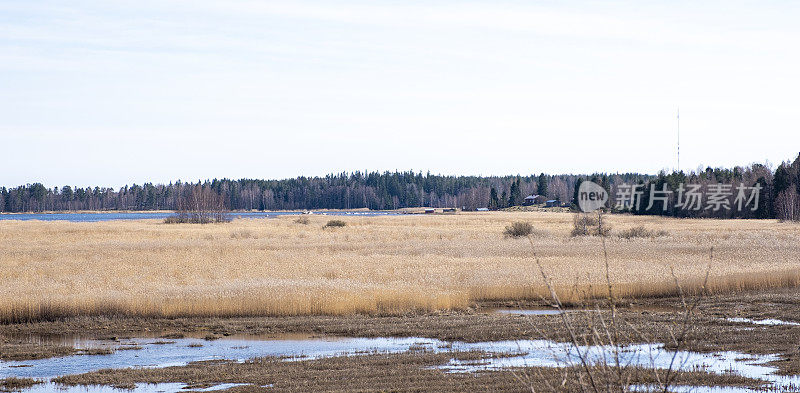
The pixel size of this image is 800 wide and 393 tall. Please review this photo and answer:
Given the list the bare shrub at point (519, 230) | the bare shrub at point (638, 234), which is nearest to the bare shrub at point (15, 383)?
the bare shrub at point (519, 230)

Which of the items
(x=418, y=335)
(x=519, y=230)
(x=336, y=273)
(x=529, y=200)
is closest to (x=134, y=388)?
(x=418, y=335)

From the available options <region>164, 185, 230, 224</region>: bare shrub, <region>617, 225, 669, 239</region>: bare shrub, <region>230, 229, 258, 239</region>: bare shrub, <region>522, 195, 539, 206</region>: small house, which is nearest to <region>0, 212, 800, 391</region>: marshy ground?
<region>617, 225, 669, 239</region>: bare shrub

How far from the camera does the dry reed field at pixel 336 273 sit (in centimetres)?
2733

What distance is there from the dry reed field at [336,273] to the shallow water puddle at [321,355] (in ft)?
7.25

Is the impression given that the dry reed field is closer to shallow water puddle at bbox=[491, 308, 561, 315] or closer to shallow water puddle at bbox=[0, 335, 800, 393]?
shallow water puddle at bbox=[491, 308, 561, 315]

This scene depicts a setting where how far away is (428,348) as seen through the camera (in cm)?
2008

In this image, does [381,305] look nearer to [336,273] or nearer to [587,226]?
[336,273]

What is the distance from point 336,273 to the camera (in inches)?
1442

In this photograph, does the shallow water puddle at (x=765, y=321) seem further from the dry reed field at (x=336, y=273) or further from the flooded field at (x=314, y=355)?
the flooded field at (x=314, y=355)

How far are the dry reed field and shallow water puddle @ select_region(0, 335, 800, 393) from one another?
87.0 inches

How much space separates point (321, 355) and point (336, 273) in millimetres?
17192

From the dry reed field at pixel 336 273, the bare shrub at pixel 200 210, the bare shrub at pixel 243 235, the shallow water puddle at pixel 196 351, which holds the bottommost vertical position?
the shallow water puddle at pixel 196 351

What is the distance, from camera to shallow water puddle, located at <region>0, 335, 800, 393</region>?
1667 cm

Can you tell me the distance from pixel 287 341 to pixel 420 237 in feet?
150
